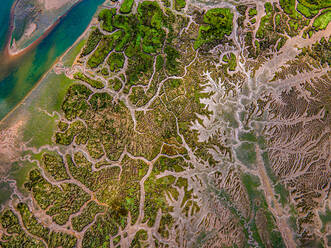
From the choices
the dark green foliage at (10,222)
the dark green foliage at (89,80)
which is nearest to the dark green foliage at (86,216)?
the dark green foliage at (10,222)

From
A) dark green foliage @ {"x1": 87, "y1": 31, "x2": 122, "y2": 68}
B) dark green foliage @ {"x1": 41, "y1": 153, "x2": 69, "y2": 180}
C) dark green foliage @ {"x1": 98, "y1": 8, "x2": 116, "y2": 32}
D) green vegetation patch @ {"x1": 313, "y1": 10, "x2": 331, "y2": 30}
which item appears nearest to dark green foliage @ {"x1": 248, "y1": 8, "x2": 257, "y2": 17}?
green vegetation patch @ {"x1": 313, "y1": 10, "x2": 331, "y2": 30}

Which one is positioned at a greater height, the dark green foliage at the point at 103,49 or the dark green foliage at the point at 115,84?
the dark green foliage at the point at 103,49

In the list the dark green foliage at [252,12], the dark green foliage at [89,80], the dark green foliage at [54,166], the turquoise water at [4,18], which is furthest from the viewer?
Answer: the dark green foliage at [252,12]

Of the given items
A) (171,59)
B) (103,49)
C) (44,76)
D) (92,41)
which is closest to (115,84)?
(103,49)

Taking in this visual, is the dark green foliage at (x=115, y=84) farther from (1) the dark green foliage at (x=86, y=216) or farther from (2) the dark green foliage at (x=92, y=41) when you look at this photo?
(1) the dark green foliage at (x=86, y=216)

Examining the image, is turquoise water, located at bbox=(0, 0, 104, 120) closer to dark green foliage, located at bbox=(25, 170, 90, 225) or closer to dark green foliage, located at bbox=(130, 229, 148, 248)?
dark green foliage, located at bbox=(25, 170, 90, 225)

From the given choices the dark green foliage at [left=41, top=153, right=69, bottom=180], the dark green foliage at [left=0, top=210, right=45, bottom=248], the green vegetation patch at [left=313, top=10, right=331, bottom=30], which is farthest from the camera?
the green vegetation patch at [left=313, top=10, right=331, bottom=30]

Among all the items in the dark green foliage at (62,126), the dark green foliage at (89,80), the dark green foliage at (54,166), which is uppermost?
the dark green foliage at (89,80)
